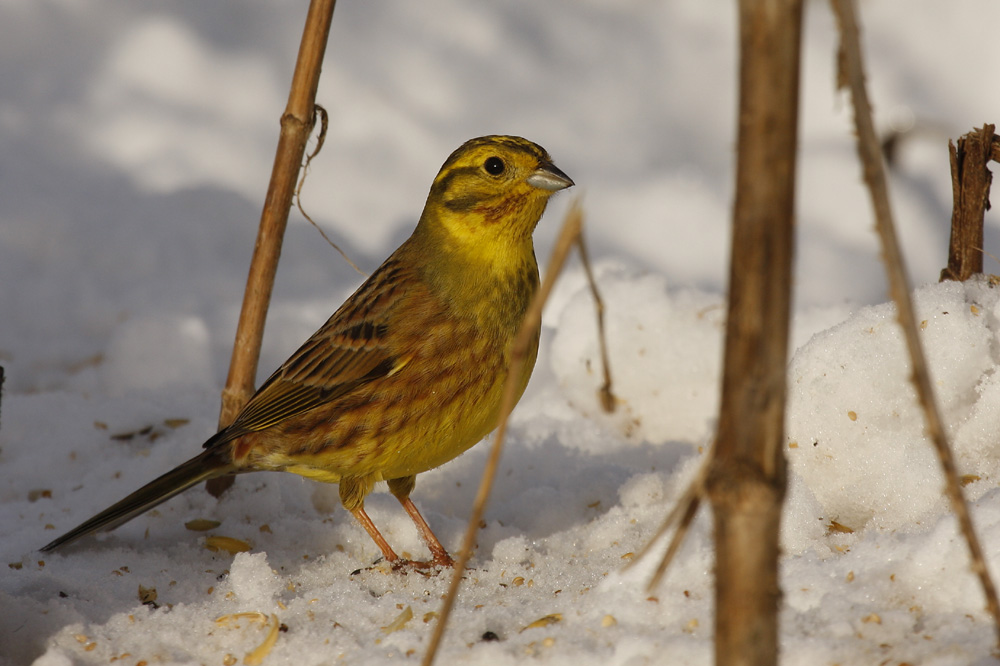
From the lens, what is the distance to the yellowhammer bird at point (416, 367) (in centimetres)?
308

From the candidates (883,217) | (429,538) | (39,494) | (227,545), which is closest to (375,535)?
(429,538)

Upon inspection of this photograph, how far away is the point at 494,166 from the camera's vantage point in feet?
11.0

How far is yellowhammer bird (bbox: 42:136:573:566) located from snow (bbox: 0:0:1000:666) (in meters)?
0.29

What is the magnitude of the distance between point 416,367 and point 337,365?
0.38m

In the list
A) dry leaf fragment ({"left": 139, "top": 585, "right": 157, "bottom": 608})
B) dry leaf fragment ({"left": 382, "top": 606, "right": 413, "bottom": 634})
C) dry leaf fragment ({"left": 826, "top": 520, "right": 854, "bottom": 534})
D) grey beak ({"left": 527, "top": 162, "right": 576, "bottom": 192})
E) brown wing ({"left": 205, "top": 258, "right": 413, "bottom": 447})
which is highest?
grey beak ({"left": 527, "top": 162, "right": 576, "bottom": 192})

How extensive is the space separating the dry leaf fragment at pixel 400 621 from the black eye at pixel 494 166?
1.46 meters

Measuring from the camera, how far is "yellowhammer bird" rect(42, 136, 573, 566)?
10.1 feet

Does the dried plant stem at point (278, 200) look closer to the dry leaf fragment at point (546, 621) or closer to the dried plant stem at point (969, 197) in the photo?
the dry leaf fragment at point (546, 621)

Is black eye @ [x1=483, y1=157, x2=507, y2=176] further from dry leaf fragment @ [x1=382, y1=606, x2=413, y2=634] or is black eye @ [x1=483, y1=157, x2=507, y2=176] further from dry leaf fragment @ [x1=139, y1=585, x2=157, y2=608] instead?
dry leaf fragment @ [x1=139, y1=585, x2=157, y2=608]

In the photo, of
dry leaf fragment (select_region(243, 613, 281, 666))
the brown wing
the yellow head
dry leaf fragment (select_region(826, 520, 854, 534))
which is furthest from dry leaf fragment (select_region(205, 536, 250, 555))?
dry leaf fragment (select_region(826, 520, 854, 534))

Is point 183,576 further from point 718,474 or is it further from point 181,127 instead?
point 181,127

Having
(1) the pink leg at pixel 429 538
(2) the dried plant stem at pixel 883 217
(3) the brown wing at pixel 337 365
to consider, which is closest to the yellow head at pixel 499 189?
(3) the brown wing at pixel 337 365

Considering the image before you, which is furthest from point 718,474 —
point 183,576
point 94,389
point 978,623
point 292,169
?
point 94,389

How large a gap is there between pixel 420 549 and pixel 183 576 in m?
0.80
